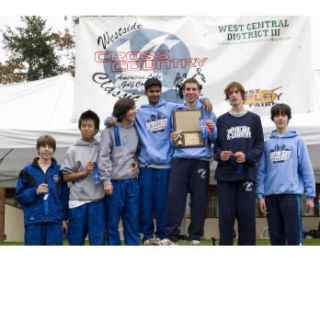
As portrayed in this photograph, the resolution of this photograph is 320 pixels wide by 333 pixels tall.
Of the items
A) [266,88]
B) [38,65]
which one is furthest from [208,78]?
[38,65]

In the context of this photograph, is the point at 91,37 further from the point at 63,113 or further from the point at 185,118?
the point at 185,118

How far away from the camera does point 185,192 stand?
14.7ft

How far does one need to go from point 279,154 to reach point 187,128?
811 millimetres

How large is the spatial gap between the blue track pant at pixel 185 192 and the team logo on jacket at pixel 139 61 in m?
1.85

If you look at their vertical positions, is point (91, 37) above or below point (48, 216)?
above

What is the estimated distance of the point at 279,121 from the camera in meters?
4.55

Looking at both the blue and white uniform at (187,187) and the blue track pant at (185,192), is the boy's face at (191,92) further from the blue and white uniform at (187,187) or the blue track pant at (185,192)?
the blue track pant at (185,192)

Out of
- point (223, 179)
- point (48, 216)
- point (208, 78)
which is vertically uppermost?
point (208, 78)

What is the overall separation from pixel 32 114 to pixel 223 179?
3.34m

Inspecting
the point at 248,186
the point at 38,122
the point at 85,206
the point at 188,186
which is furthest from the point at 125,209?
the point at 38,122

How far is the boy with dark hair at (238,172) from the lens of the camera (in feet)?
14.1

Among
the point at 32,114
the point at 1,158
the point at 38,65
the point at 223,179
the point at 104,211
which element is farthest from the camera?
the point at 38,65

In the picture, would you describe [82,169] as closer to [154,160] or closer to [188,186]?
[154,160]

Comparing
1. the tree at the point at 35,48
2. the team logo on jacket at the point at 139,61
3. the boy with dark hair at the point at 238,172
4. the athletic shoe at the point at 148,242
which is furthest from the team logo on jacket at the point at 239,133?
the tree at the point at 35,48
